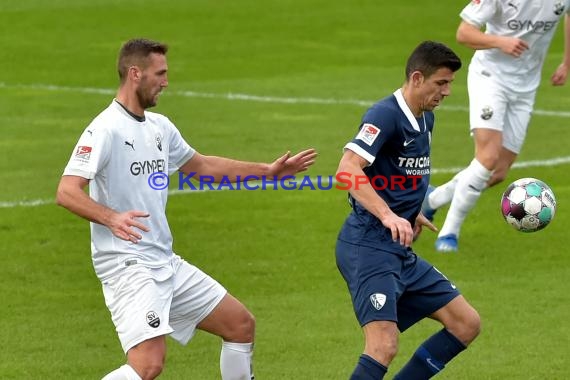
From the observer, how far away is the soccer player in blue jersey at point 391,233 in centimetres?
895

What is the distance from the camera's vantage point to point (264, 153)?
18.1 meters

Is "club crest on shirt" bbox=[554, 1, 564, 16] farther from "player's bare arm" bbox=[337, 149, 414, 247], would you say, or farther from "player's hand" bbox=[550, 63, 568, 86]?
"player's bare arm" bbox=[337, 149, 414, 247]

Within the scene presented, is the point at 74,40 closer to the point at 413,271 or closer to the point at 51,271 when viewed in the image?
the point at 51,271

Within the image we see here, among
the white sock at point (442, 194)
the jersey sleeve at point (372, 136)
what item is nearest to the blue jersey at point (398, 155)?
the jersey sleeve at point (372, 136)

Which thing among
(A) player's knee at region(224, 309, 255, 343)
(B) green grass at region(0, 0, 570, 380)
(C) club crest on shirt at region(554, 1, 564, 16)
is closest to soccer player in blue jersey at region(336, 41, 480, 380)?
(A) player's knee at region(224, 309, 255, 343)

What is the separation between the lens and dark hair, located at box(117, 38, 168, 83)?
8.81 meters

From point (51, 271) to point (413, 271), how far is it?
4.99 m

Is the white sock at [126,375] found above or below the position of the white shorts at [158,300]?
below

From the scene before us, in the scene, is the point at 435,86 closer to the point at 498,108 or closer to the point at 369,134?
the point at 369,134

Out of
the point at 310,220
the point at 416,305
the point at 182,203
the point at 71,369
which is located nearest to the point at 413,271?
the point at 416,305

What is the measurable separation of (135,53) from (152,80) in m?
0.20

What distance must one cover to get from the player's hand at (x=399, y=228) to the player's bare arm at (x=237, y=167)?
1.11 metres

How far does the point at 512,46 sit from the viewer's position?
43.4 feet

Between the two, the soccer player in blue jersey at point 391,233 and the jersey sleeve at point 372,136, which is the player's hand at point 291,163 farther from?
the jersey sleeve at point 372,136
